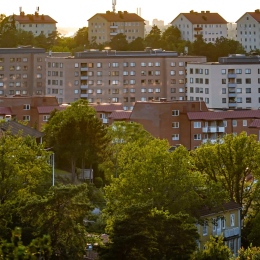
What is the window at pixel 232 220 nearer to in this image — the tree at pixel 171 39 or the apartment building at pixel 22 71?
the apartment building at pixel 22 71

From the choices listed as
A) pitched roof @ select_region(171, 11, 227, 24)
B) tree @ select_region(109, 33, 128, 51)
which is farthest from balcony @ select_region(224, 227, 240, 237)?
pitched roof @ select_region(171, 11, 227, 24)

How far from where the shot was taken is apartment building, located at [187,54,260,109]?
108500 millimetres

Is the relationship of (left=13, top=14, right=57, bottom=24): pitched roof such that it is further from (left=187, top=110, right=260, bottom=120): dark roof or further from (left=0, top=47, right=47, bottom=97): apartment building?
(left=187, top=110, right=260, bottom=120): dark roof

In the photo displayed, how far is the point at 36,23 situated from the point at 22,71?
46936mm

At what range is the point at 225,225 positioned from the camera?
46.8 meters

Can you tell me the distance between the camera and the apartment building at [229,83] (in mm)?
108500

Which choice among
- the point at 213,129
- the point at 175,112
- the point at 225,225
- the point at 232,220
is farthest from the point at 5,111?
the point at 225,225

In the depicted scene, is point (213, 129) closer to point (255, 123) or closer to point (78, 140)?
point (255, 123)

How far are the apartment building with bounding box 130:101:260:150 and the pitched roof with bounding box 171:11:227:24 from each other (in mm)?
85040

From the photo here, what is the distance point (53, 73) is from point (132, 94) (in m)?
9.65

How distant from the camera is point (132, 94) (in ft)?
399

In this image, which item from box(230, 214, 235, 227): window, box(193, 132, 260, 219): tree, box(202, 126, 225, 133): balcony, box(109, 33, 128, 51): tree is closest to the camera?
box(230, 214, 235, 227): window

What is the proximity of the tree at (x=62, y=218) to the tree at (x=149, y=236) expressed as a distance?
1.27 metres

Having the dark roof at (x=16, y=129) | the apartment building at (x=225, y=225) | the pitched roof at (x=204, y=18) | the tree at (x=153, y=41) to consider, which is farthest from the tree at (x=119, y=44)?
the apartment building at (x=225, y=225)
